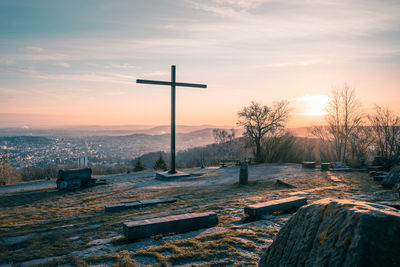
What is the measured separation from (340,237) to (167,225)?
3.47 m

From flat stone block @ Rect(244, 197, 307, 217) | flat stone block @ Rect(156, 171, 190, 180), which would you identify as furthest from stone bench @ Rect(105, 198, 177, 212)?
flat stone block @ Rect(156, 171, 190, 180)

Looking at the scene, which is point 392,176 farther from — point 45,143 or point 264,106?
point 45,143

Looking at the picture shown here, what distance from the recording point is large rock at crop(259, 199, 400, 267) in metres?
1.87

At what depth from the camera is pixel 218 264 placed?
366cm

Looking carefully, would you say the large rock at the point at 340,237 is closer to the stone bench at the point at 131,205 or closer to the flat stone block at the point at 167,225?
the flat stone block at the point at 167,225

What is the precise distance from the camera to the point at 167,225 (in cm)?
496

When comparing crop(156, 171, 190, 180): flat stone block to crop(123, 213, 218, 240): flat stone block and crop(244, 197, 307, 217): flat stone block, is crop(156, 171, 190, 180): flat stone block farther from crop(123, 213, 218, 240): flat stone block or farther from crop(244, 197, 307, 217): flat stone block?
crop(123, 213, 218, 240): flat stone block

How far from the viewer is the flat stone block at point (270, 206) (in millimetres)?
6004

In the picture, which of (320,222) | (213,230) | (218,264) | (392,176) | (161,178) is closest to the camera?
(320,222)

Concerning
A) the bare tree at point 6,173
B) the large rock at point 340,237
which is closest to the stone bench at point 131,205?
the large rock at point 340,237

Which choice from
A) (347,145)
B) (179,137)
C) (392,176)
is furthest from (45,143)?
(392,176)

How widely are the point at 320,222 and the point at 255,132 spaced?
78.2 feet

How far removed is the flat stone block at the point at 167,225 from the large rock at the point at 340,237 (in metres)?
2.55

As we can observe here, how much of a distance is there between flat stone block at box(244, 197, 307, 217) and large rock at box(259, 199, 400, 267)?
10.7 feet
